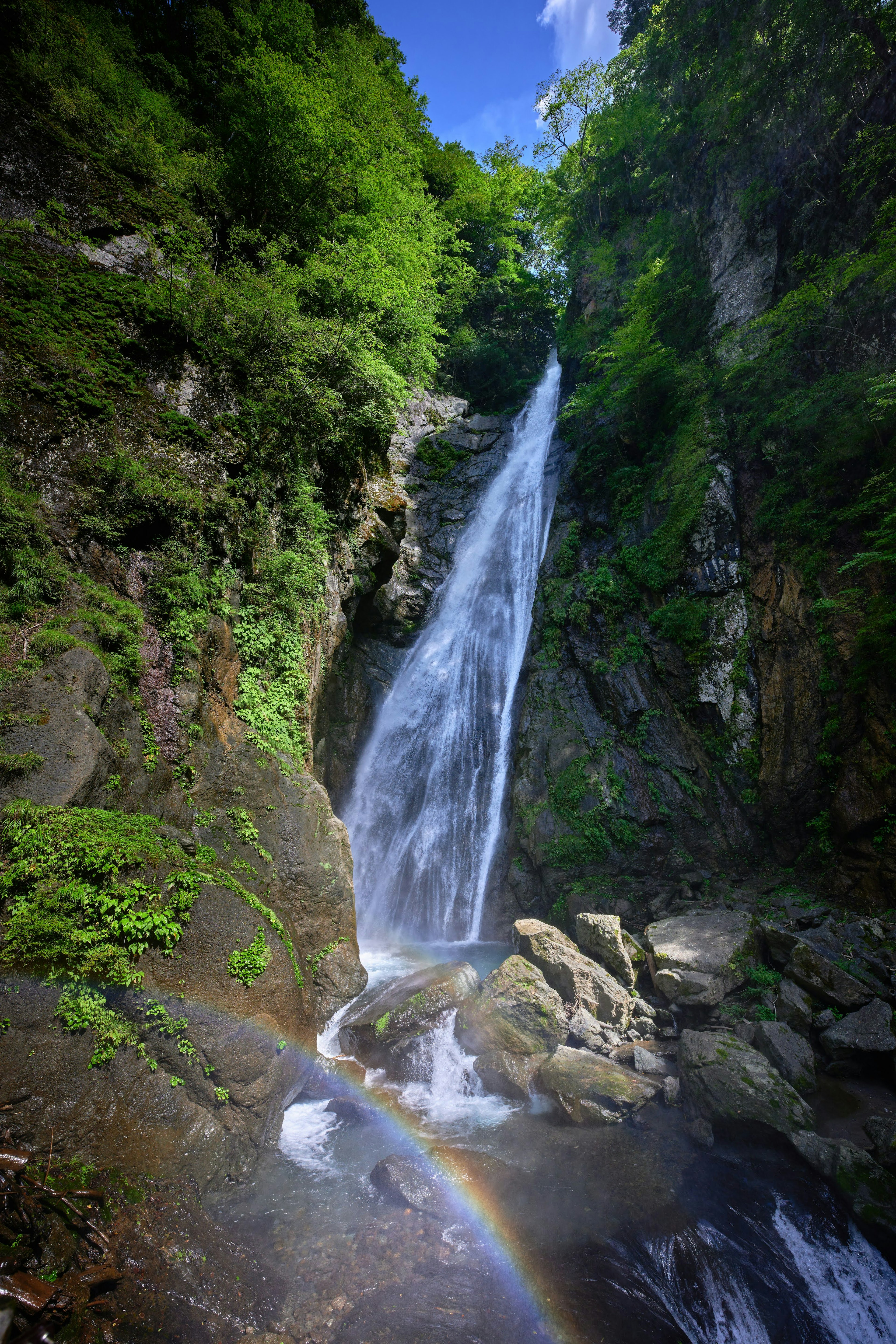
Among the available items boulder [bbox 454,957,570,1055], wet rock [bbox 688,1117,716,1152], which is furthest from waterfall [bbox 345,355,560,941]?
wet rock [bbox 688,1117,716,1152]

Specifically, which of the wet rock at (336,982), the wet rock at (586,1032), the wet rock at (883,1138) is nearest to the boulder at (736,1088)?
the wet rock at (883,1138)

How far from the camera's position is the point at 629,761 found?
1230 centimetres

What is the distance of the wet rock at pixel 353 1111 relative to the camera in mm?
6406

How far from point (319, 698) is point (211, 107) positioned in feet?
50.9

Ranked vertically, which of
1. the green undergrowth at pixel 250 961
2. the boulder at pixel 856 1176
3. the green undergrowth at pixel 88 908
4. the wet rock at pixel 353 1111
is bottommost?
the wet rock at pixel 353 1111

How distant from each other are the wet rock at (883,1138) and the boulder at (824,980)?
1.55 metres

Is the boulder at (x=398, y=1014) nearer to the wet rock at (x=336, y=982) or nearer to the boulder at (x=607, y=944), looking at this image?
the wet rock at (x=336, y=982)

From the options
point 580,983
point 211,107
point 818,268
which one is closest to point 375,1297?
point 580,983

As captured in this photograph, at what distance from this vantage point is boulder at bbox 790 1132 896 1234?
4605mm

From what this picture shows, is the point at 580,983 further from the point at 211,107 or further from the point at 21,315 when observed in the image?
the point at 211,107

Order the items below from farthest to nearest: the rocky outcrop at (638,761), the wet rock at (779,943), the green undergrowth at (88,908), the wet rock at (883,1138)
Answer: the rocky outcrop at (638,761) → the wet rock at (779,943) → the wet rock at (883,1138) → the green undergrowth at (88,908)

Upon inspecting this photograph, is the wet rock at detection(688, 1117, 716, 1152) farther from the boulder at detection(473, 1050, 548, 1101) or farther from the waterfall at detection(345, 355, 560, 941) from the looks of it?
the waterfall at detection(345, 355, 560, 941)

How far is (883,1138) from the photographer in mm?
5219

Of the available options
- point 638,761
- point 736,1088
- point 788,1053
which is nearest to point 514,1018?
point 736,1088
